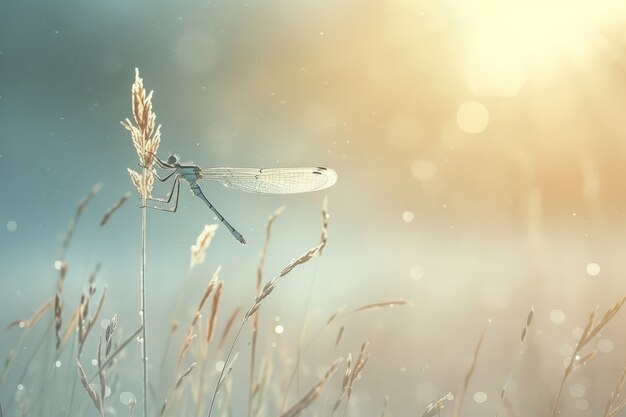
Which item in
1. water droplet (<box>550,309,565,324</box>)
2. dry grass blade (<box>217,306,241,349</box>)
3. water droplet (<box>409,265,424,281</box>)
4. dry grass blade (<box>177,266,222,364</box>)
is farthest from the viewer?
water droplet (<box>409,265,424,281</box>)

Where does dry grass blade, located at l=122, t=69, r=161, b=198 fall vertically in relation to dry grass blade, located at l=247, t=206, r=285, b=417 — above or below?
above

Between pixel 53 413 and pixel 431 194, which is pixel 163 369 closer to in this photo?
pixel 53 413

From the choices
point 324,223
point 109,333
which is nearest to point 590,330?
point 324,223

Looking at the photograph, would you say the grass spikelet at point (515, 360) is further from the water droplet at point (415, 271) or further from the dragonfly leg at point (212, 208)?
the water droplet at point (415, 271)

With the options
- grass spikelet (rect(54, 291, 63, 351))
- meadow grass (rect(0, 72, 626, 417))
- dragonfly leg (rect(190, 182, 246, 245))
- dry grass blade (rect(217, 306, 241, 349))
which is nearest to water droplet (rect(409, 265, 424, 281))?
dragonfly leg (rect(190, 182, 246, 245))

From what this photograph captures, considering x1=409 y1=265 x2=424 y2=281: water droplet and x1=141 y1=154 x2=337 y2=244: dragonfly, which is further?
x1=409 y1=265 x2=424 y2=281: water droplet

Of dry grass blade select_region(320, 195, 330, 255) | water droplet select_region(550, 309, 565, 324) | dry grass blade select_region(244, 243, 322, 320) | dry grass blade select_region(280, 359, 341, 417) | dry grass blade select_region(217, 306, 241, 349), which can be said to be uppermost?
dry grass blade select_region(320, 195, 330, 255)

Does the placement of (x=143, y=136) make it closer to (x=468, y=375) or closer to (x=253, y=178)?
(x=468, y=375)

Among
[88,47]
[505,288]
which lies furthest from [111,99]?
[505,288]

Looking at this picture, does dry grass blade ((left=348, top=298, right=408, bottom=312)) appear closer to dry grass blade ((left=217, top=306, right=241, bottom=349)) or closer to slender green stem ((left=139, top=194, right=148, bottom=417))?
dry grass blade ((left=217, top=306, right=241, bottom=349))
